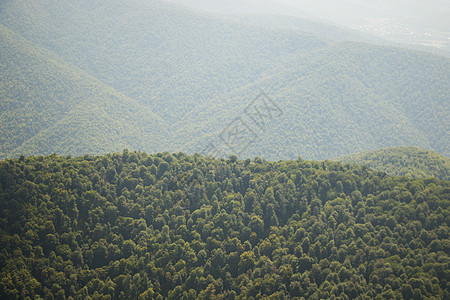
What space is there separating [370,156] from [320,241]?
73.7 meters

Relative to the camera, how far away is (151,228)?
200ft

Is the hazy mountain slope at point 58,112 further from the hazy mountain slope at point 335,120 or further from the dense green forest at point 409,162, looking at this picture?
the dense green forest at point 409,162

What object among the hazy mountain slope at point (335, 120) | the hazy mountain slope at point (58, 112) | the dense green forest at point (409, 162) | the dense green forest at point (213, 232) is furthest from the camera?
the hazy mountain slope at point (335, 120)

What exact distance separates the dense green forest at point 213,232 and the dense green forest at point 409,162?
40.3 metres

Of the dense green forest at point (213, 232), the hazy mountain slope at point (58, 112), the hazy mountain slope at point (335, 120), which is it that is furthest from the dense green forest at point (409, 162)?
the hazy mountain slope at point (58, 112)

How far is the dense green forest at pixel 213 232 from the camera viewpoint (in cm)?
5141

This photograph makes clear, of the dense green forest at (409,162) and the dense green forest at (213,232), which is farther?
the dense green forest at (409,162)

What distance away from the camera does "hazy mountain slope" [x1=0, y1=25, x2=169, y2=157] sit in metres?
150

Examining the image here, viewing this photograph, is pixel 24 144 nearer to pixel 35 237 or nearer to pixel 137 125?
pixel 137 125

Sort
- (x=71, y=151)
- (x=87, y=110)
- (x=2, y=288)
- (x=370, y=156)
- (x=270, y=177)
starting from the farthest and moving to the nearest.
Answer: (x=87, y=110) → (x=71, y=151) → (x=370, y=156) → (x=270, y=177) → (x=2, y=288)

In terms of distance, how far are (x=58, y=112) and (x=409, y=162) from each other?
145453mm

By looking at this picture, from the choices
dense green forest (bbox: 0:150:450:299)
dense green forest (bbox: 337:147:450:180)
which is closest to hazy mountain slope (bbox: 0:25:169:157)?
dense green forest (bbox: 0:150:450:299)

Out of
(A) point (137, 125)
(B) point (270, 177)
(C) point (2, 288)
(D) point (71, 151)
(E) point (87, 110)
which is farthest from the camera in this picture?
(A) point (137, 125)

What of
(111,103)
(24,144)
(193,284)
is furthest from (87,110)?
(193,284)
